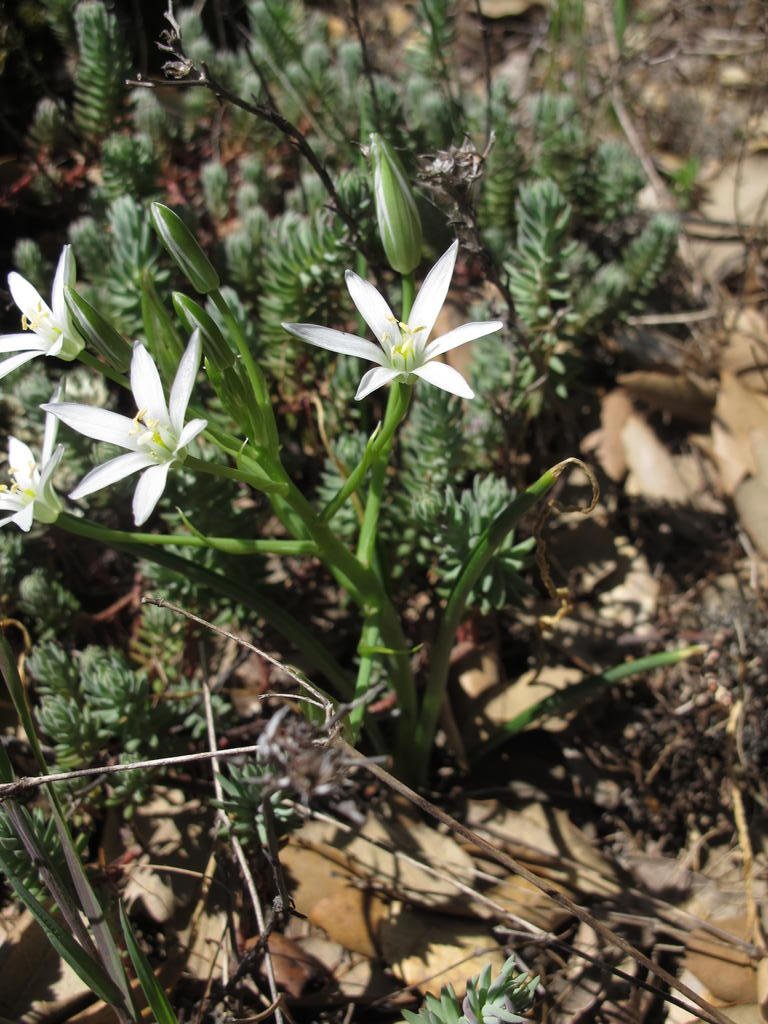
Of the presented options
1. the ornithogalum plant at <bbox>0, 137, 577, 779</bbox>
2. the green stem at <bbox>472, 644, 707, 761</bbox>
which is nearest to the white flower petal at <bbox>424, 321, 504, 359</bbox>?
the ornithogalum plant at <bbox>0, 137, 577, 779</bbox>

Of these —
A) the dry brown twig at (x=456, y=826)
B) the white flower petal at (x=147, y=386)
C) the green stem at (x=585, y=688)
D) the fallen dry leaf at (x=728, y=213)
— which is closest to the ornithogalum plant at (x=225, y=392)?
the white flower petal at (x=147, y=386)

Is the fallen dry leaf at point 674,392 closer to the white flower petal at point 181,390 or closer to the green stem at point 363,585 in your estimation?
the green stem at point 363,585

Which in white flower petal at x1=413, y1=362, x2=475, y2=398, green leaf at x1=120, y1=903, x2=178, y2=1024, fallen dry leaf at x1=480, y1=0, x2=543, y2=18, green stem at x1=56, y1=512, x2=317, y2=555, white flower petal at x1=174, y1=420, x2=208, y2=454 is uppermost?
fallen dry leaf at x1=480, y1=0, x2=543, y2=18

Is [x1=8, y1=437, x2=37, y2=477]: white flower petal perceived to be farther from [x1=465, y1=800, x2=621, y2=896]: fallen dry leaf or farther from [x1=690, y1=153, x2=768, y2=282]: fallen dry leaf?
[x1=690, y1=153, x2=768, y2=282]: fallen dry leaf

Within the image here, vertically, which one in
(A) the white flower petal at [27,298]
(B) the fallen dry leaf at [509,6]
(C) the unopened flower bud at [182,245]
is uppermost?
(B) the fallen dry leaf at [509,6]

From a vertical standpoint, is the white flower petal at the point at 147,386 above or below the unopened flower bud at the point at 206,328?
below

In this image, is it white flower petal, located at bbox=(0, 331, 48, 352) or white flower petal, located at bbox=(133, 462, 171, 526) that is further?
white flower petal, located at bbox=(0, 331, 48, 352)

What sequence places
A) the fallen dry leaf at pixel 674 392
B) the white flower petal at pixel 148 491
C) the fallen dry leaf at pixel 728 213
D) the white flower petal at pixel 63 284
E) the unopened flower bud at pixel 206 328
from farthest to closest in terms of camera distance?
the fallen dry leaf at pixel 728 213 < the fallen dry leaf at pixel 674 392 < the white flower petal at pixel 63 284 < the unopened flower bud at pixel 206 328 < the white flower petal at pixel 148 491

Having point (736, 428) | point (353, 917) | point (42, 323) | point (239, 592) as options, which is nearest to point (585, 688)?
point (353, 917)
